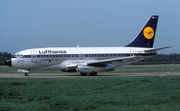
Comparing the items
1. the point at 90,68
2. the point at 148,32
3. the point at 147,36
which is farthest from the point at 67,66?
the point at 148,32

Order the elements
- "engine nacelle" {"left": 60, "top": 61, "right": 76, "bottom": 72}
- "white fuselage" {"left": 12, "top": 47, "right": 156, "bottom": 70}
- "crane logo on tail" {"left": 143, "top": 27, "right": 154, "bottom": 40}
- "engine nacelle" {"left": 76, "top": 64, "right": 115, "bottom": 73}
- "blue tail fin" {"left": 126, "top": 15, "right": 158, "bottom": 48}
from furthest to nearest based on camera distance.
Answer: "crane logo on tail" {"left": 143, "top": 27, "right": 154, "bottom": 40}
"blue tail fin" {"left": 126, "top": 15, "right": 158, "bottom": 48}
"white fuselage" {"left": 12, "top": 47, "right": 156, "bottom": 70}
"engine nacelle" {"left": 60, "top": 61, "right": 76, "bottom": 72}
"engine nacelle" {"left": 76, "top": 64, "right": 115, "bottom": 73}

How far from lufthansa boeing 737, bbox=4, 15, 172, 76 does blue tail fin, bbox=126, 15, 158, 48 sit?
120 centimetres

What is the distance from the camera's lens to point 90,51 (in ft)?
130

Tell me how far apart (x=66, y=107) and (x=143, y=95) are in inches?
197

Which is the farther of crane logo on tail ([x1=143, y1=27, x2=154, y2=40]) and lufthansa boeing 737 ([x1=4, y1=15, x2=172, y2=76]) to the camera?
crane logo on tail ([x1=143, y1=27, x2=154, y2=40])

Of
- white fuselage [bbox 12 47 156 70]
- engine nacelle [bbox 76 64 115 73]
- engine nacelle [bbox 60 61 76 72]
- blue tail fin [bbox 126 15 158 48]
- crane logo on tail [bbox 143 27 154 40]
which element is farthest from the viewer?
crane logo on tail [bbox 143 27 154 40]

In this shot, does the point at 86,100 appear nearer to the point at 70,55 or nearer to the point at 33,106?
the point at 33,106

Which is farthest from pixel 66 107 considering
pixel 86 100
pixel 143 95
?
pixel 143 95

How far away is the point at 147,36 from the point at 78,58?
847 cm

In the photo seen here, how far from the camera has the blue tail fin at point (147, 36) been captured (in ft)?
137

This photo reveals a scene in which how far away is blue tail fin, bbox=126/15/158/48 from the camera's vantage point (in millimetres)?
41688

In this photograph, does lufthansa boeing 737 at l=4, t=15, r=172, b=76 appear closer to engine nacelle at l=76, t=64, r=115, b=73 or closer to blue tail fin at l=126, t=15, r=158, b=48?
engine nacelle at l=76, t=64, r=115, b=73

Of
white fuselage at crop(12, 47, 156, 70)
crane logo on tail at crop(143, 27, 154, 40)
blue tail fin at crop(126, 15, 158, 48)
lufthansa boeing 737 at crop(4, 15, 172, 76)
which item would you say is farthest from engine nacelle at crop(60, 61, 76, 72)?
crane logo on tail at crop(143, 27, 154, 40)

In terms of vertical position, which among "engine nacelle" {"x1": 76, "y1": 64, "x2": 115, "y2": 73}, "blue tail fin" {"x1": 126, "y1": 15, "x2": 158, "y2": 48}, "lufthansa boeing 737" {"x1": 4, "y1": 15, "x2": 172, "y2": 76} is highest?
"blue tail fin" {"x1": 126, "y1": 15, "x2": 158, "y2": 48}
